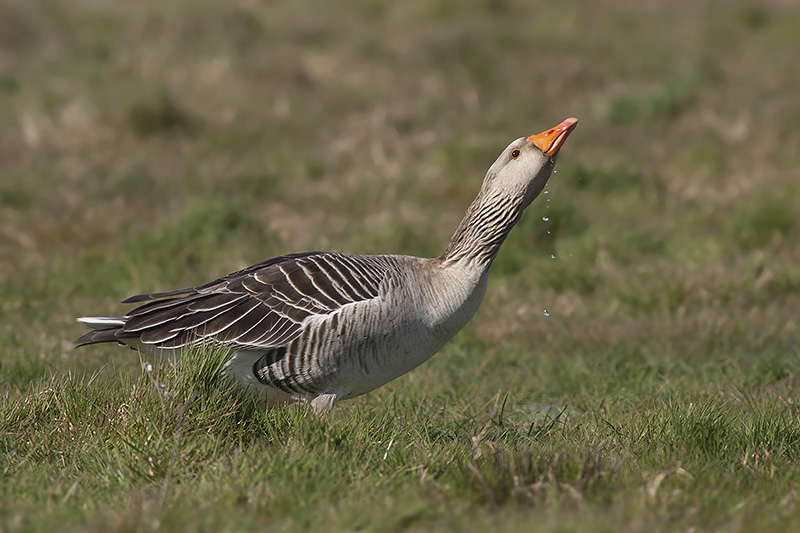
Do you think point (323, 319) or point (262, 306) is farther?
point (262, 306)

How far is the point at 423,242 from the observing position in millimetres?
9281

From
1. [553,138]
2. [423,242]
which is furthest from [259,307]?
[423,242]

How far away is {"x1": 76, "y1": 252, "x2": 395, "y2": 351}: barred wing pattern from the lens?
16.5 feet

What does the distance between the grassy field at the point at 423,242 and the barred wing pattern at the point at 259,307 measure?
268mm

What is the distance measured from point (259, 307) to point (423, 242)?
4288mm

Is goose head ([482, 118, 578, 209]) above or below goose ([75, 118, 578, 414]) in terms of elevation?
above

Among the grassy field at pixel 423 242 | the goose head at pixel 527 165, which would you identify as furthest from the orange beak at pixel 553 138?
the grassy field at pixel 423 242

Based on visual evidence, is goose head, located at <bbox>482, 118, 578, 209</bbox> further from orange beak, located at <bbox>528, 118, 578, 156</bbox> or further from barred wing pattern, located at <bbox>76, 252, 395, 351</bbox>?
barred wing pattern, located at <bbox>76, 252, 395, 351</bbox>

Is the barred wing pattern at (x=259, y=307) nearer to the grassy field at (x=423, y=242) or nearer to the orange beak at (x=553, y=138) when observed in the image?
the grassy field at (x=423, y=242)

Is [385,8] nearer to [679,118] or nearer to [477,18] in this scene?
[477,18]

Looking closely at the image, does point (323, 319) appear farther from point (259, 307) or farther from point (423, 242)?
point (423, 242)

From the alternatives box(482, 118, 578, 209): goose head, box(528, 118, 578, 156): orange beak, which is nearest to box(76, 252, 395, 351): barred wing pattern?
box(482, 118, 578, 209): goose head

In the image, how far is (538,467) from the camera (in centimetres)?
414

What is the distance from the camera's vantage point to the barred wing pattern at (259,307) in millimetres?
5023
